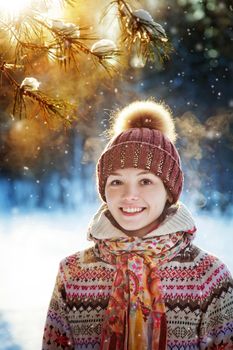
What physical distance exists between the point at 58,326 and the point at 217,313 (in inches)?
28.6

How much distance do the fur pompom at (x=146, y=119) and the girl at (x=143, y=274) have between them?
0.04 ft

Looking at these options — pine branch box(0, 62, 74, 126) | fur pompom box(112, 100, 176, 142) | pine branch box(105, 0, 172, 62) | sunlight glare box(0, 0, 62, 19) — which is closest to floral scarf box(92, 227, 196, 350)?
fur pompom box(112, 100, 176, 142)

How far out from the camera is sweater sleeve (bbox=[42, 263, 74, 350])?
8.02ft

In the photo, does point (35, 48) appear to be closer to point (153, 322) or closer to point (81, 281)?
point (81, 281)

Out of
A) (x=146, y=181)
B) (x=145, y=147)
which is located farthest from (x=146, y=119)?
(x=146, y=181)

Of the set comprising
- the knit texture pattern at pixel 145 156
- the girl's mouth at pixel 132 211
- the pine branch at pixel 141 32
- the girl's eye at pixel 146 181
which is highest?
the pine branch at pixel 141 32

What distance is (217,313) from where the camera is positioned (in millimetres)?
2270

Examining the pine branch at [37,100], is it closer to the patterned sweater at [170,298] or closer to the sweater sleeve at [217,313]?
the patterned sweater at [170,298]

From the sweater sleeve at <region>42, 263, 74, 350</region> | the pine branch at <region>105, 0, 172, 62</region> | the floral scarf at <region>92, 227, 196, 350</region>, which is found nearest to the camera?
the pine branch at <region>105, 0, 172, 62</region>

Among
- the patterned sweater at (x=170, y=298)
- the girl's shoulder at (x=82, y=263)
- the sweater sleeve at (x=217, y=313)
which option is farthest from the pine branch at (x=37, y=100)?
the sweater sleeve at (x=217, y=313)

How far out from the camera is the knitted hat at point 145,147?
233 centimetres

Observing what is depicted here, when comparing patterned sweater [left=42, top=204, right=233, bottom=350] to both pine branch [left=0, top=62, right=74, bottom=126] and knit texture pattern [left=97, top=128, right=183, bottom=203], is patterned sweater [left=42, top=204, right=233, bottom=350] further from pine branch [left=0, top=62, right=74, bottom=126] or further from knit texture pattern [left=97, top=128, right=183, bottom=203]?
pine branch [left=0, top=62, right=74, bottom=126]

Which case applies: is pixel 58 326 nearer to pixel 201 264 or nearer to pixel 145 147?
pixel 201 264

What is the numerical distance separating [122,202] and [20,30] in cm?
82
